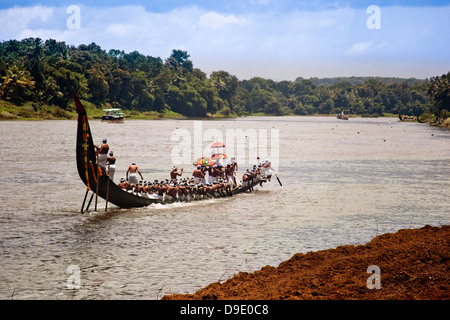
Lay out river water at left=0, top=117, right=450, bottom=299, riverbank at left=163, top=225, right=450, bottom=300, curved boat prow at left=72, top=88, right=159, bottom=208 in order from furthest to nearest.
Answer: curved boat prow at left=72, top=88, right=159, bottom=208, river water at left=0, top=117, right=450, bottom=299, riverbank at left=163, top=225, right=450, bottom=300

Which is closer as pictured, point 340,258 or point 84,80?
point 340,258

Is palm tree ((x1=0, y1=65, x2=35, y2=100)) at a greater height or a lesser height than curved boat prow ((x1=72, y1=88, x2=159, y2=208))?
greater

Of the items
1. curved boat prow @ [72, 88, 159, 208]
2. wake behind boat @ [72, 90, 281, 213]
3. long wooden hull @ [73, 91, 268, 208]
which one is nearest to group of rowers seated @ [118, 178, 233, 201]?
wake behind boat @ [72, 90, 281, 213]

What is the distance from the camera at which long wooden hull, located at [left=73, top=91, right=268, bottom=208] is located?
2041 cm

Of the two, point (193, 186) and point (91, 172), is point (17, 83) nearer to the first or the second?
point (193, 186)

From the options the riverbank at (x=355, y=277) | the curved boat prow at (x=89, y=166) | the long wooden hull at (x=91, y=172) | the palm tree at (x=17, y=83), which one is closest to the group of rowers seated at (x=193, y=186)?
the long wooden hull at (x=91, y=172)

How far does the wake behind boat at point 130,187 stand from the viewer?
20625mm

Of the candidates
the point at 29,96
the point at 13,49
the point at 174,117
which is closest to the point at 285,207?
the point at 29,96

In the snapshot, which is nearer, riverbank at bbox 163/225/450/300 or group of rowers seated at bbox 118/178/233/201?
riverbank at bbox 163/225/450/300

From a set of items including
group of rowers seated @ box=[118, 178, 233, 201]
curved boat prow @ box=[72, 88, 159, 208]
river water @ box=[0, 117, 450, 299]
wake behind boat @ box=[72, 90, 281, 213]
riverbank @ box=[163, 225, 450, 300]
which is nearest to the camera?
riverbank @ box=[163, 225, 450, 300]

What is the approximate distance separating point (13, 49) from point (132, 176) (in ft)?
449

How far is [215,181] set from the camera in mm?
29125

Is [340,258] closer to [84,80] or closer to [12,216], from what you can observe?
[12,216]

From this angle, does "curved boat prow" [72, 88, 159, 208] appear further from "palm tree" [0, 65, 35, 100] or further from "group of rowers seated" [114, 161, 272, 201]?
"palm tree" [0, 65, 35, 100]
